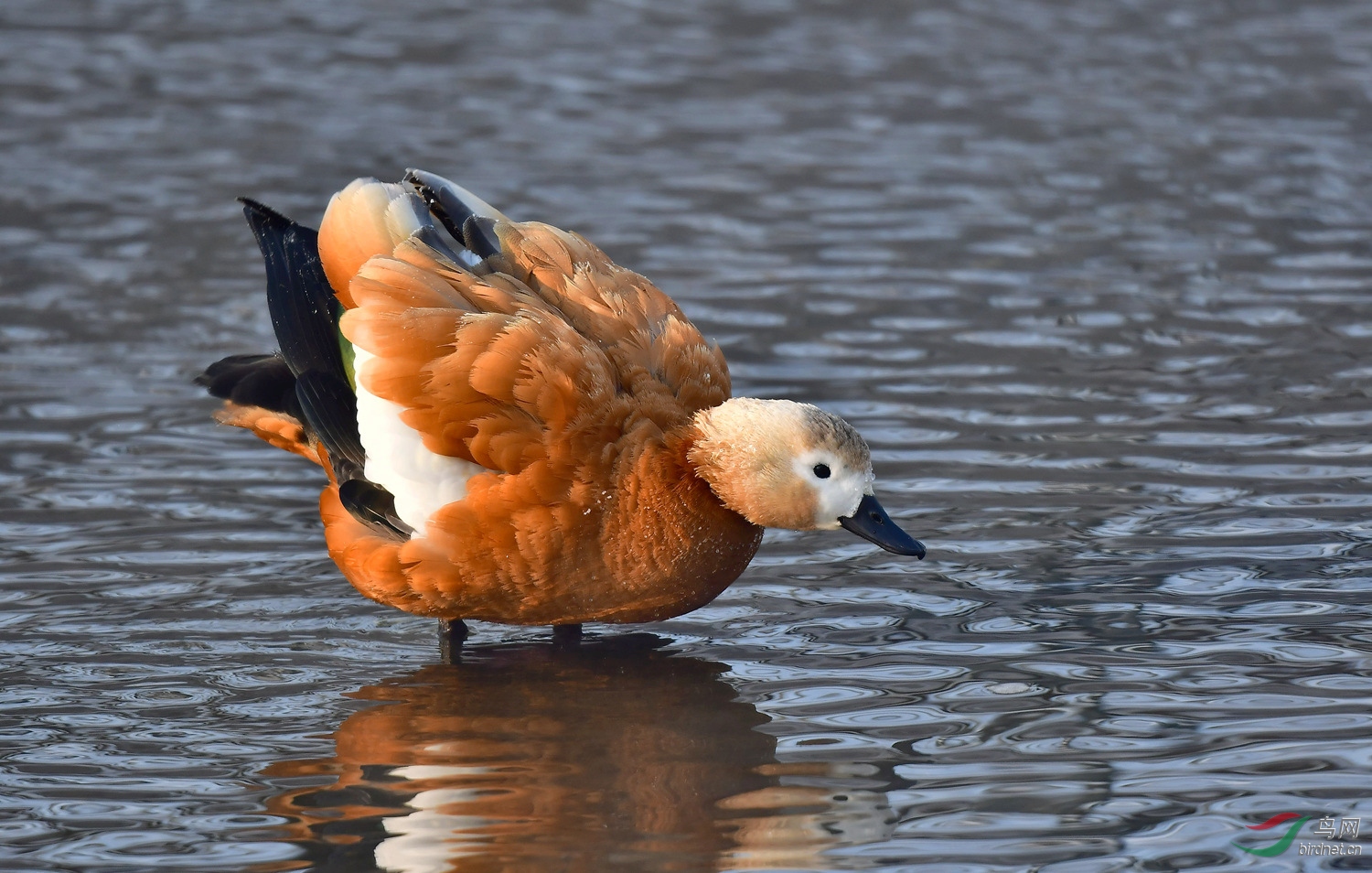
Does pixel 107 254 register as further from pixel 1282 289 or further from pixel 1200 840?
pixel 1200 840

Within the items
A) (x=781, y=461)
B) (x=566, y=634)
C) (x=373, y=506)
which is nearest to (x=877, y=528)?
(x=781, y=461)

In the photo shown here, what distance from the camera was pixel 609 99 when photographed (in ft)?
43.3

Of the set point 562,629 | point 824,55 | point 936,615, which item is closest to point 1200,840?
point 936,615

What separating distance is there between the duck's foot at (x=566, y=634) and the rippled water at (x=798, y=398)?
8cm

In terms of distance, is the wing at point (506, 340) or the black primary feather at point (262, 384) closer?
the wing at point (506, 340)

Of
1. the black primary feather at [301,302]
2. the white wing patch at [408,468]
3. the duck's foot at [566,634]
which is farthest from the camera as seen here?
the duck's foot at [566,634]

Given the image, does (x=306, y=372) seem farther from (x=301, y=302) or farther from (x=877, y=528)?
(x=877, y=528)

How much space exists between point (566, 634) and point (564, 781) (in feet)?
3.71

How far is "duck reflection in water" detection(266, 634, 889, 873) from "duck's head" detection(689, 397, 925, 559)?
660 millimetres

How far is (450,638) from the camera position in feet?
19.3

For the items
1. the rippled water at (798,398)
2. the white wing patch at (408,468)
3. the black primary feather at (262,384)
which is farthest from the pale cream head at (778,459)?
the black primary feather at (262,384)

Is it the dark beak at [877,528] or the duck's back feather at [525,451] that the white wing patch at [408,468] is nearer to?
the duck's back feather at [525,451]

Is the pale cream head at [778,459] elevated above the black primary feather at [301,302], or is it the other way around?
the black primary feather at [301,302]

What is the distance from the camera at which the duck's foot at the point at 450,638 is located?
19.3 feet
